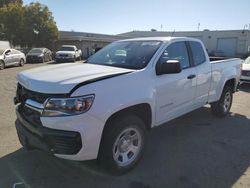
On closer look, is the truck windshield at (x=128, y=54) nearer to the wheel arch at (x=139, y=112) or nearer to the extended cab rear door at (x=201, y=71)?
the wheel arch at (x=139, y=112)

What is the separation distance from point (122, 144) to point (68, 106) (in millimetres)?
1077

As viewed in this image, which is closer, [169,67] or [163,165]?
[169,67]

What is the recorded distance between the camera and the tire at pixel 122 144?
3283 mm

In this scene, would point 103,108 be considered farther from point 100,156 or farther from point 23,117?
point 23,117

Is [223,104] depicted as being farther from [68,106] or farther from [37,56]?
[37,56]

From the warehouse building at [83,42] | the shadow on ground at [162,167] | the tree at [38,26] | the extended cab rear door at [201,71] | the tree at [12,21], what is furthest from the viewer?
the warehouse building at [83,42]

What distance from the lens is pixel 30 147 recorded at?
3340 millimetres

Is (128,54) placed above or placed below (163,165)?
above

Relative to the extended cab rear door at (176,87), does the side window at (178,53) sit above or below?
above

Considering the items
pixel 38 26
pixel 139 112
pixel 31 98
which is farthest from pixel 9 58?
pixel 139 112

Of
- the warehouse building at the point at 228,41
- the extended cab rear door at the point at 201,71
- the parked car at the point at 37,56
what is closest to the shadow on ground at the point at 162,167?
the extended cab rear door at the point at 201,71

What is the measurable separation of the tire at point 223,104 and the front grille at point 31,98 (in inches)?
177

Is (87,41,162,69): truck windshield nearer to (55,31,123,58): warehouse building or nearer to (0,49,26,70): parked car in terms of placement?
(0,49,26,70): parked car

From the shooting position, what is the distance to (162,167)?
12.6 ft
